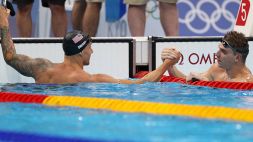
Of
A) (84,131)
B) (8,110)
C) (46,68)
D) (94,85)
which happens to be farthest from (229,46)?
(84,131)

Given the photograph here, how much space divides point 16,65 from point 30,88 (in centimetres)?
23

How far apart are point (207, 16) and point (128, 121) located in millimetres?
5765

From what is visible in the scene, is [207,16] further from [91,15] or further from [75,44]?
[75,44]

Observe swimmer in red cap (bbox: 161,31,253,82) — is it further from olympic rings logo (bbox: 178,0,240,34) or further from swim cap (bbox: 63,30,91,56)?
olympic rings logo (bbox: 178,0,240,34)

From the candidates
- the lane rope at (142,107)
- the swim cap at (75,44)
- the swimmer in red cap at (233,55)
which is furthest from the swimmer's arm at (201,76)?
the lane rope at (142,107)

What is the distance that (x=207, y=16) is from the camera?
30.8 feet

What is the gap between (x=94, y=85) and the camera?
5.73 meters

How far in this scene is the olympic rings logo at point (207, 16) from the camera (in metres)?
9.30

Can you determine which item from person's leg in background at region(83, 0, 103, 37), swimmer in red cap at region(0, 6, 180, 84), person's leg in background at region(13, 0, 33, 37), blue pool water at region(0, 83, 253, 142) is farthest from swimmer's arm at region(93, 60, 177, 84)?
person's leg in background at region(13, 0, 33, 37)

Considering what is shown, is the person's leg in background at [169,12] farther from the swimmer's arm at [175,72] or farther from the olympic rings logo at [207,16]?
the olympic rings logo at [207,16]

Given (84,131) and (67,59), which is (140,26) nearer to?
(67,59)

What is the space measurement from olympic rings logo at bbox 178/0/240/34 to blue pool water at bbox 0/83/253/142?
3.88 meters

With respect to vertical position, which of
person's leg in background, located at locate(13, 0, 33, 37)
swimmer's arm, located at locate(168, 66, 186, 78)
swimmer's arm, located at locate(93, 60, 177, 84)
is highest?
person's leg in background, located at locate(13, 0, 33, 37)

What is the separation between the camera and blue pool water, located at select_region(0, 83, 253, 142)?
325cm
